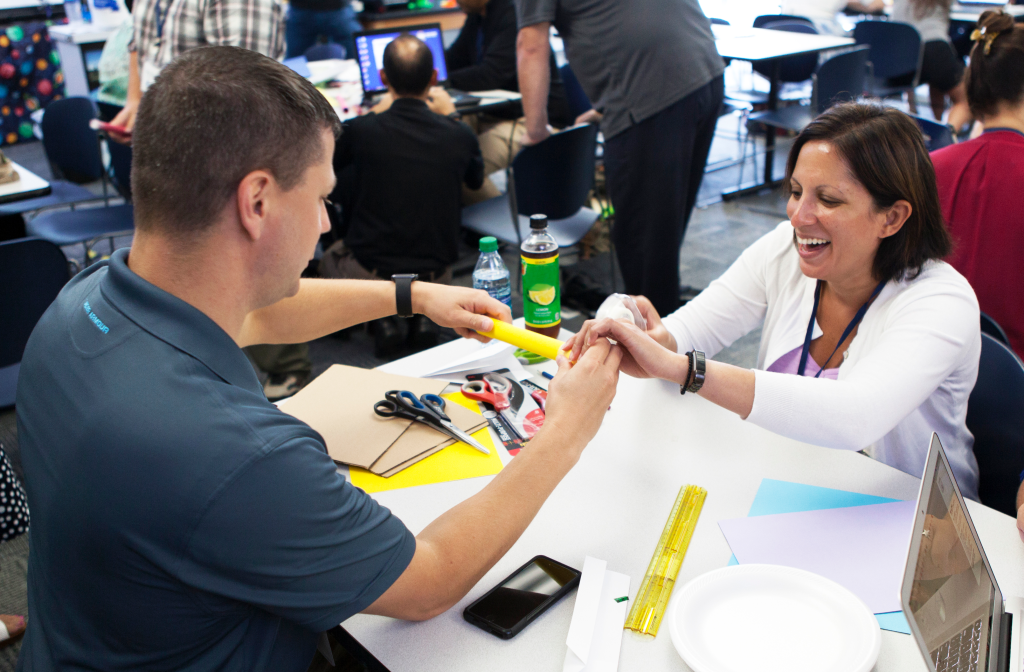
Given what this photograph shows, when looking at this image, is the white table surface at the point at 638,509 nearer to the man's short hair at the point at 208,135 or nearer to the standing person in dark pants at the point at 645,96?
the man's short hair at the point at 208,135

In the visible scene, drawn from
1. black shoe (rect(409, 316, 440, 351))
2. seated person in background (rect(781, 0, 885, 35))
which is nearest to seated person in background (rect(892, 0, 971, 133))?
seated person in background (rect(781, 0, 885, 35))

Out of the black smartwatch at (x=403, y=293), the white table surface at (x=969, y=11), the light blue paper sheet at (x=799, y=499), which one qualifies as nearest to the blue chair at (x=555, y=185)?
the black smartwatch at (x=403, y=293)

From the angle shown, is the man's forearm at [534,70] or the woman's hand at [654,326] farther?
the man's forearm at [534,70]

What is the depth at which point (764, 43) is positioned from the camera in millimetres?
4750

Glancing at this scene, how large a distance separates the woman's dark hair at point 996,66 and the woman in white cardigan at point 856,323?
82 cm

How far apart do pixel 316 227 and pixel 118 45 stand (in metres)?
4.19

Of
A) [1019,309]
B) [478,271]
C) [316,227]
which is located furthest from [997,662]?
[478,271]

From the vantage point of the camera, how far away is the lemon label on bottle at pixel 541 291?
1.70 metres

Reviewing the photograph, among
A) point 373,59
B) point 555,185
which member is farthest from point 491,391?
point 373,59

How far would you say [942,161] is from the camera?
2.02 meters

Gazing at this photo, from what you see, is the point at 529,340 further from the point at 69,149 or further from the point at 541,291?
the point at 69,149

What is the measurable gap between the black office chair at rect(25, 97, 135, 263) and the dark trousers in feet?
7.19

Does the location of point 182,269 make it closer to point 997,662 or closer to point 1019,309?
point 997,662

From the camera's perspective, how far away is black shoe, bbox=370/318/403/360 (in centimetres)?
338
